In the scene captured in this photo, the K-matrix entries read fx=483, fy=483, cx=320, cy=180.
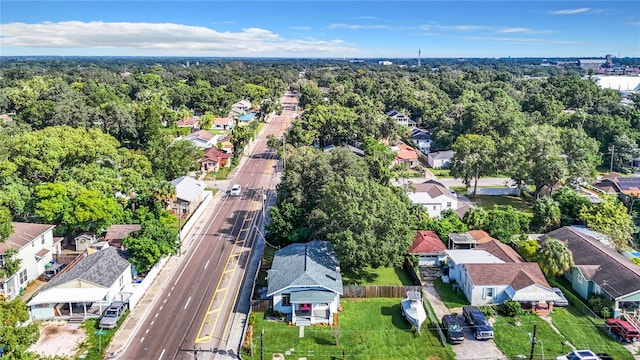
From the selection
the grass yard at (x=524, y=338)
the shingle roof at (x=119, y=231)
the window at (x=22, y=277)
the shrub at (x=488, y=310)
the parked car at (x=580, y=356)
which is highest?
the shingle roof at (x=119, y=231)

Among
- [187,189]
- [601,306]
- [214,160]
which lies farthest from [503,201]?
[214,160]

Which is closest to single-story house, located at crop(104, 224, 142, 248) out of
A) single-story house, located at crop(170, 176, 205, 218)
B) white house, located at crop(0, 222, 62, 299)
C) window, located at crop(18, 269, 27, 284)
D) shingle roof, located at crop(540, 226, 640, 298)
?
white house, located at crop(0, 222, 62, 299)

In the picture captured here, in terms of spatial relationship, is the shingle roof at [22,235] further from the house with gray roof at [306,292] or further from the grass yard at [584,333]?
the grass yard at [584,333]

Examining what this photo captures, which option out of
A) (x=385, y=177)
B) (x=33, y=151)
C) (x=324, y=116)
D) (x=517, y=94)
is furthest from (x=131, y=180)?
(x=517, y=94)

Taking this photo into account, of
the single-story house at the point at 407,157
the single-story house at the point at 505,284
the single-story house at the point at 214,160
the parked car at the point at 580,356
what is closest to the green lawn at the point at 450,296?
the single-story house at the point at 505,284

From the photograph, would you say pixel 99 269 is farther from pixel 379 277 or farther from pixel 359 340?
pixel 379 277

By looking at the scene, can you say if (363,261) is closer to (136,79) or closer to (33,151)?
(33,151)

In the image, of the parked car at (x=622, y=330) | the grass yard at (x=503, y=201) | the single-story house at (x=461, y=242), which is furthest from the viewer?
the grass yard at (x=503, y=201)

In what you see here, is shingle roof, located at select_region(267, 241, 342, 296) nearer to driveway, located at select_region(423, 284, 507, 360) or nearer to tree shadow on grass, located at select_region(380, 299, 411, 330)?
tree shadow on grass, located at select_region(380, 299, 411, 330)
